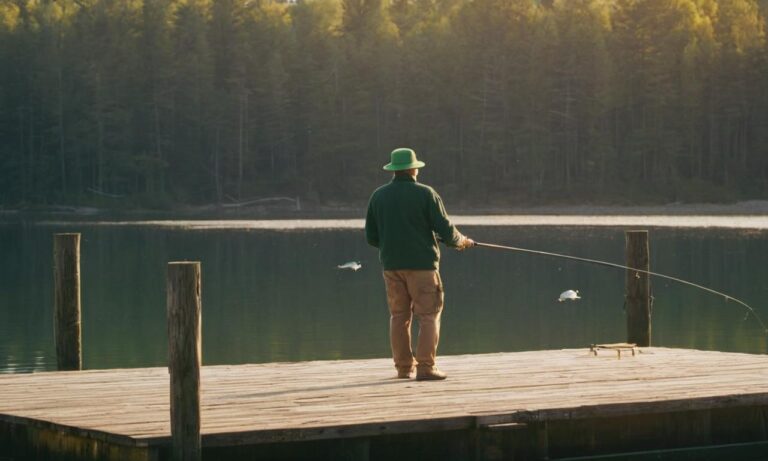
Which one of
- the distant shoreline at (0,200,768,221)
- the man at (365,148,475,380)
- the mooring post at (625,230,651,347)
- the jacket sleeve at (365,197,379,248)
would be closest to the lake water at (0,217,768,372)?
the mooring post at (625,230,651,347)

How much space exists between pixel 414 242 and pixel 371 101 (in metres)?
75.6

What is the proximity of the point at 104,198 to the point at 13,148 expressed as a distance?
821 centimetres

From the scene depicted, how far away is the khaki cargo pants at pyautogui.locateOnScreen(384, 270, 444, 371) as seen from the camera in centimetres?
1025

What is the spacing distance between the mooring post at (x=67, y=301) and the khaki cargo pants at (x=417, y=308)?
131 inches

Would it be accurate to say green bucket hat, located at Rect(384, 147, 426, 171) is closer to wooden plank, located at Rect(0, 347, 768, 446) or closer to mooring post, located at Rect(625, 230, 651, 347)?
wooden plank, located at Rect(0, 347, 768, 446)

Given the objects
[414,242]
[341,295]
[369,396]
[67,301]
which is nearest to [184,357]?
[369,396]

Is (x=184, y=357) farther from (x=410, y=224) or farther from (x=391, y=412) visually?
(x=410, y=224)

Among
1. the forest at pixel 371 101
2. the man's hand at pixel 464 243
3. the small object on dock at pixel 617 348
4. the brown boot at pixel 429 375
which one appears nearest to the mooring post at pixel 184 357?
the brown boot at pixel 429 375

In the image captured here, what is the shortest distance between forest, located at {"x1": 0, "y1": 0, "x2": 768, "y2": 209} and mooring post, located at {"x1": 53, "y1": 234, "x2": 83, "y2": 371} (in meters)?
66.1

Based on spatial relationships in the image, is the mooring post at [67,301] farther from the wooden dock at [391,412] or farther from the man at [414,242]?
the man at [414,242]

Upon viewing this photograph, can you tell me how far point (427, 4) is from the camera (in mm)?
99312

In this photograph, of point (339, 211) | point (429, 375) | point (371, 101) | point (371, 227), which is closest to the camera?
point (429, 375)

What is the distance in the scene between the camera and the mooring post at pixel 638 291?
13656mm

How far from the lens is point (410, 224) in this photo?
33.4 ft
